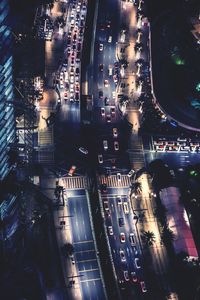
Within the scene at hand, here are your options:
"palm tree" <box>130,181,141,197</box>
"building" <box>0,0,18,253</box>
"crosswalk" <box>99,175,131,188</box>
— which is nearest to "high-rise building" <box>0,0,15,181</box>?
"building" <box>0,0,18,253</box>

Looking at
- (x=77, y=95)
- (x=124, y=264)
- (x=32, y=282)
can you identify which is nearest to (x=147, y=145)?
(x=77, y=95)

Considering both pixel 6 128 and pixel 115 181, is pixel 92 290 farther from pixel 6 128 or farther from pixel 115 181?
pixel 6 128

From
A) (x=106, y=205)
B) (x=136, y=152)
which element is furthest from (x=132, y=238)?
(x=136, y=152)

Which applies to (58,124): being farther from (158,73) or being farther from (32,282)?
(32,282)

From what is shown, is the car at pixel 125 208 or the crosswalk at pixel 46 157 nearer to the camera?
the car at pixel 125 208

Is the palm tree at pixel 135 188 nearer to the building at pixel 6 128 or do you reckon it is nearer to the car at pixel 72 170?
the car at pixel 72 170

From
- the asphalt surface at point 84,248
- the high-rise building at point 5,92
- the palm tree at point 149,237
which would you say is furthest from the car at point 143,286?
the high-rise building at point 5,92
